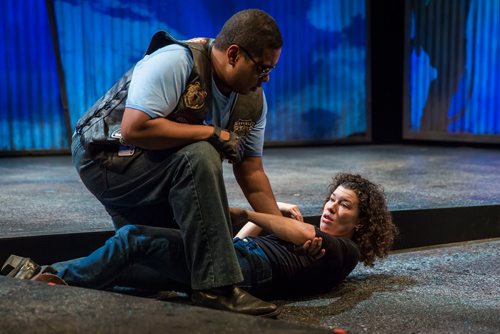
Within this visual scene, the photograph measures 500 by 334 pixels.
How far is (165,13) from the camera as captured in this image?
Answer: 6730 mm

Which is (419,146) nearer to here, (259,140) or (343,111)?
(343,111)

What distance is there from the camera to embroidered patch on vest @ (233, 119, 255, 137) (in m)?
2.04

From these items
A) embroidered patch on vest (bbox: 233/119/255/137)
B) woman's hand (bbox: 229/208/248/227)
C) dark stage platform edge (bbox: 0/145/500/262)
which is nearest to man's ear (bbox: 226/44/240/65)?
embroidered patch on vest (bbox: 233/119/255/137)

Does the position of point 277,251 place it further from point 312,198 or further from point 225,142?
point 312,198

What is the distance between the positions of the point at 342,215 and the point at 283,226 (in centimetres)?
32

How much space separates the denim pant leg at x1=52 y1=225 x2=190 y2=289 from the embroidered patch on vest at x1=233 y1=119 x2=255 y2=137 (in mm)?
378

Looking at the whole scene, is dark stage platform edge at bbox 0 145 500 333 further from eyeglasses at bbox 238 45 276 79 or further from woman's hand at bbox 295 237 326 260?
eyeglasses at bbox 238 45 276 79

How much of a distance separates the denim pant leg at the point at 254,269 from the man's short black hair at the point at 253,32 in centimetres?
66

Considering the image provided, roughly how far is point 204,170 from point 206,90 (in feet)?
0.92

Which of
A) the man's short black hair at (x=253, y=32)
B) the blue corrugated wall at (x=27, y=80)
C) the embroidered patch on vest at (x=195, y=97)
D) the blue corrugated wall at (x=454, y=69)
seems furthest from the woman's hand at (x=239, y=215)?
the blue corrugated wall at (x=454, y=69)

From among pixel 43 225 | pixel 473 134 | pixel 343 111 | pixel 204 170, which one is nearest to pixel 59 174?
pixel 43 225

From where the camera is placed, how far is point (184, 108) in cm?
187

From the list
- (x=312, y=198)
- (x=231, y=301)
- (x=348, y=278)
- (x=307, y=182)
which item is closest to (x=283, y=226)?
(x=231, y=301)

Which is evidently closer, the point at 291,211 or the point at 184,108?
the point at 184,108
